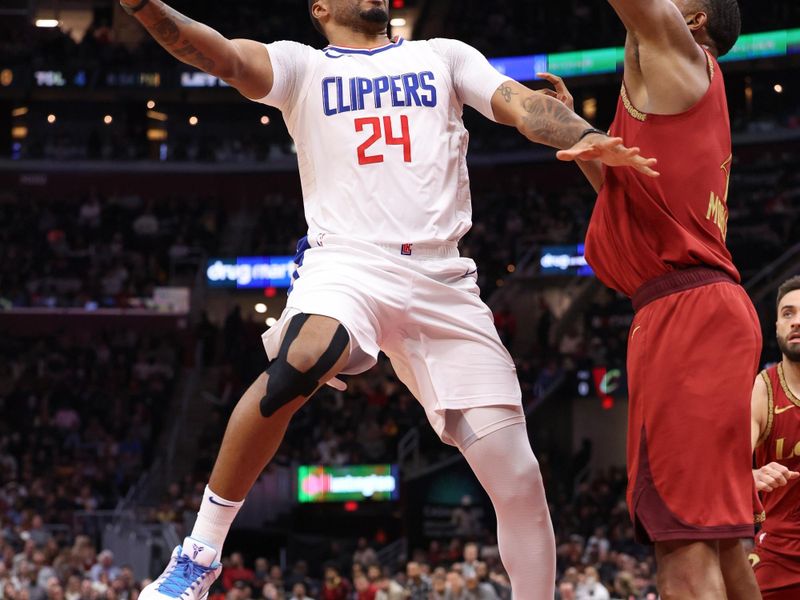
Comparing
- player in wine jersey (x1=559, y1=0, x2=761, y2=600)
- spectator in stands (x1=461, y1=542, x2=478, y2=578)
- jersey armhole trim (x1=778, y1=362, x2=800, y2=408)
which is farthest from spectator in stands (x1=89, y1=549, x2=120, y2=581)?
player in wine jersey (x1=559, y1=0, x2=761, y2=600)

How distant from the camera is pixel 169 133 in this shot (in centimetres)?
3678

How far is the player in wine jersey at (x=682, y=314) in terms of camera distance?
4.41 meters

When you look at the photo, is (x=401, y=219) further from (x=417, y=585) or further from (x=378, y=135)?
(x=417, y=585)

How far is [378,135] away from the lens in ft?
16.7

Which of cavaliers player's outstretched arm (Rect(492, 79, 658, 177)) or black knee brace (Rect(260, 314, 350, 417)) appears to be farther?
black knee brace (Rect(260, 314, 350, 417))

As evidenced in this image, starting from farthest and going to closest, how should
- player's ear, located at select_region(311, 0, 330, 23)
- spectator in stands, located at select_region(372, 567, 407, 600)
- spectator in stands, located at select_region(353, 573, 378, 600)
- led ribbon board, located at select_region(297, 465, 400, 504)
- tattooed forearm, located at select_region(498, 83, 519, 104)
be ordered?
1. led ribbon board, located at select_region(297, 465, 400, 504)
2. spectator in stands, located at select_region(353, 573, 378, 600)
3. spectator in stands, located at select_region(372, 567, 407, 600)
4. player's ear, located at select_region(311, 0, 330, 23)
5. tattooed forearm, located at select_region(498, 83, 519, 104)

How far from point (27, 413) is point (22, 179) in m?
9.39

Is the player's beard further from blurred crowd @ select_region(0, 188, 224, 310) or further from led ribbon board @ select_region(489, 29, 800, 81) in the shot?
blurred crowd @ select_region(0, 188, 224, 310)

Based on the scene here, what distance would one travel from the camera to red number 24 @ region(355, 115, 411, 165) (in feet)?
16.6

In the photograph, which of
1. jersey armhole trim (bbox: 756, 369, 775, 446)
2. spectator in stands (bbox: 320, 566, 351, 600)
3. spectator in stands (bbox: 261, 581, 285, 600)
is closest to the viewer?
jersey armhole trim (bbox: 756, 369, 775, 446)

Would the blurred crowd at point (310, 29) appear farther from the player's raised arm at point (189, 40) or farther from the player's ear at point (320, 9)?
the player's raised arm at point (189, 40)

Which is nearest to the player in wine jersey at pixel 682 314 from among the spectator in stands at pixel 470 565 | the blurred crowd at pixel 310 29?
the spectator in stands at pixel 470 565

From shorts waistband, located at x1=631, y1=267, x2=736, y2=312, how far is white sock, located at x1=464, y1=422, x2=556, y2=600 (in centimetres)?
86

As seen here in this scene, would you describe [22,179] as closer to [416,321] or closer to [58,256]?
[58,256]
